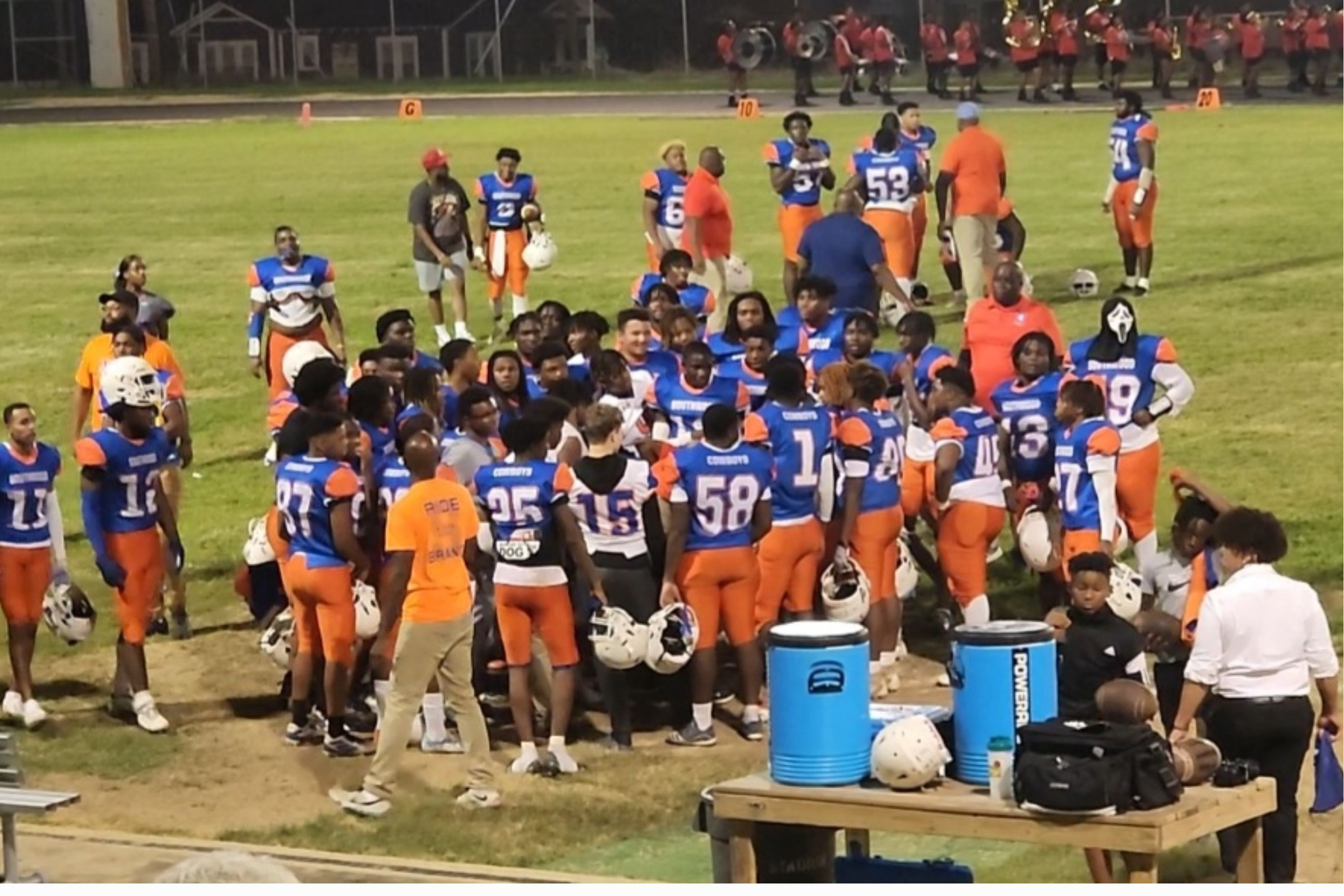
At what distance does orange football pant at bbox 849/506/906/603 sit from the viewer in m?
11.8

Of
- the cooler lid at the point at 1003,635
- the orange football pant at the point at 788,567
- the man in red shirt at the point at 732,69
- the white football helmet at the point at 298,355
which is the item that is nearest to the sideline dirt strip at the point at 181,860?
the cooler lid at the point at 1003,635

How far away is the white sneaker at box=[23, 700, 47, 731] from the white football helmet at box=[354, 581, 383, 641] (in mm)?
1735

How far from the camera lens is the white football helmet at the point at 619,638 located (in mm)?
10820

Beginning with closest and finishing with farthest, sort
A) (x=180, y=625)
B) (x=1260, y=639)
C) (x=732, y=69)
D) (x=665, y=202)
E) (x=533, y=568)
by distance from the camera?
1. (x=1260, y=639)
2. (x=533, y=568)
3. (x=180, y=625)
4. (x=665, y=202)
5. (x=732, y=69)

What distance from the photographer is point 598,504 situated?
36.0 ft

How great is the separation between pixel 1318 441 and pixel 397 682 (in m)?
9.34

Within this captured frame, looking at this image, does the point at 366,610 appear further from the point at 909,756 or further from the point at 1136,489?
the point at 909,756

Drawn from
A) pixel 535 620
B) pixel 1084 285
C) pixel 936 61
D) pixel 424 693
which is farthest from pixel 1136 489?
pixel 936 61

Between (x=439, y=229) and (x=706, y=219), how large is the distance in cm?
217

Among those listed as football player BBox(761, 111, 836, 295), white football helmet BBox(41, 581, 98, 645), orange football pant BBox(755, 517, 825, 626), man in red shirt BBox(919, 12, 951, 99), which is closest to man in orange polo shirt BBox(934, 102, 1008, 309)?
football player BBox(761, 111, 836, 295)

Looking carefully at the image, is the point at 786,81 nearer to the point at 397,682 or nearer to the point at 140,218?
the point at 140,218

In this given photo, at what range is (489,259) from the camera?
21.2 metres

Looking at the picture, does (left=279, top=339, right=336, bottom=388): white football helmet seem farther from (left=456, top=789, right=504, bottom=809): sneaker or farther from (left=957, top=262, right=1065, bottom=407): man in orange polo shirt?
(left=456, top=789, right=504, bottom=809): sneaker
